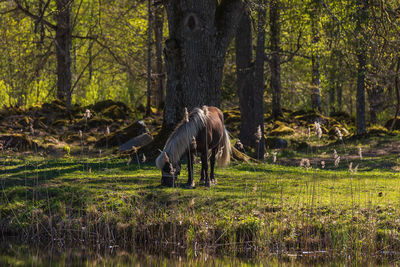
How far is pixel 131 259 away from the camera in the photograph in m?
9.18

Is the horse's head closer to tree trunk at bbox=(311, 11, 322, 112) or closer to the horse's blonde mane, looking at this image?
the horse's blonde mane

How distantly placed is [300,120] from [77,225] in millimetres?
19907

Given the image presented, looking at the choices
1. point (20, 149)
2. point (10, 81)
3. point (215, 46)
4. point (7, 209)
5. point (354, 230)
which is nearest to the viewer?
point (354, 230)

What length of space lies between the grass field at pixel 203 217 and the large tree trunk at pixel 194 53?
4026 mm

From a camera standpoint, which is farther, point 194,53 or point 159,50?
point 159,50

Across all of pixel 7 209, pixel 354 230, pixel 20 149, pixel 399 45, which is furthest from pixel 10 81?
pixel 354 230

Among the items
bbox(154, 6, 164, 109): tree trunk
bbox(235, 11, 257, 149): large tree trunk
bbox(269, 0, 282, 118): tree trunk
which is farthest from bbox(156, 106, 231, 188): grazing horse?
bbox(154, 6, 164, 109): tree trunk

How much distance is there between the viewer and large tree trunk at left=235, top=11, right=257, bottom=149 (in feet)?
67.9

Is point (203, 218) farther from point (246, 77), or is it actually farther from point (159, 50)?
point (159, 50)

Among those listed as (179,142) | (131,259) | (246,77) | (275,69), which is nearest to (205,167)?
(179,142)

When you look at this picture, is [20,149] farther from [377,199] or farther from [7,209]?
[377,199]

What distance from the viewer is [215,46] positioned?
15.5m

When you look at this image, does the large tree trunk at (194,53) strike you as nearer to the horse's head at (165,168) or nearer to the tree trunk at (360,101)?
the horse's head at (165,168)

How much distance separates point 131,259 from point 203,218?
152cm
